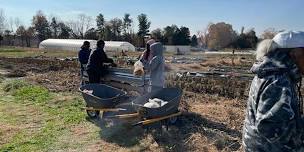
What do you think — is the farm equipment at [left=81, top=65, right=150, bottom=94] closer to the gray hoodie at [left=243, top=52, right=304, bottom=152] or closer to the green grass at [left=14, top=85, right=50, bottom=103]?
the green grass at [left=14, top=85, right=50, bottom=103]

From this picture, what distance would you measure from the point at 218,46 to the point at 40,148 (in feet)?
233

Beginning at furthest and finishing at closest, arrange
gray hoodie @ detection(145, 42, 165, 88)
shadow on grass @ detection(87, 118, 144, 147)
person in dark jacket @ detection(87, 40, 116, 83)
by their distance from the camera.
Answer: person in dark jacket @ detection(87, 40, 116, 83)
gray hoodie @ detection(145, 42, 165, 88)
shadow on grass @ detection(87, 118, 144, 147)

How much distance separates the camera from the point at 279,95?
7.57ft

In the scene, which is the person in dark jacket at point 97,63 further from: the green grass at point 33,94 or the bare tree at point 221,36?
the bare tree at point 221,36

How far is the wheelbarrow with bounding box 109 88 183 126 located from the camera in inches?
234

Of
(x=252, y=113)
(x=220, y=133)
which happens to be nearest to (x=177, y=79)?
(x=220, y=133)

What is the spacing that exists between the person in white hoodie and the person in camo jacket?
4.89m

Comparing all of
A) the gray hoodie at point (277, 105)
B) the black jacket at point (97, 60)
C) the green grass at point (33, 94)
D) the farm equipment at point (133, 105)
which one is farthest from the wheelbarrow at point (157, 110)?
the green grass at point (33, 94)

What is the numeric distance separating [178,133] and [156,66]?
163 cm

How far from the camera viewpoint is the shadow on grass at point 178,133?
229 inches

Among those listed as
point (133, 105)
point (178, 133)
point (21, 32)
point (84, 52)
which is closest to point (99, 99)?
point (133, 105)

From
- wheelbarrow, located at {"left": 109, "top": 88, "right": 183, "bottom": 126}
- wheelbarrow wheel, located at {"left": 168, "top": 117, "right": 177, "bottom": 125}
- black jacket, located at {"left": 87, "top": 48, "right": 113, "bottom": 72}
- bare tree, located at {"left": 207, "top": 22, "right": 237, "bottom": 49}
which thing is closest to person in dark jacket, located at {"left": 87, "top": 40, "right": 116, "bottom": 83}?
black jacket, located at {"left": 87, "top": 48, "right": 113, "bottom": 72}

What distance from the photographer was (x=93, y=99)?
7.18 metres

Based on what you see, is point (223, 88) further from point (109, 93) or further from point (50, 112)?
point (50, 112)
